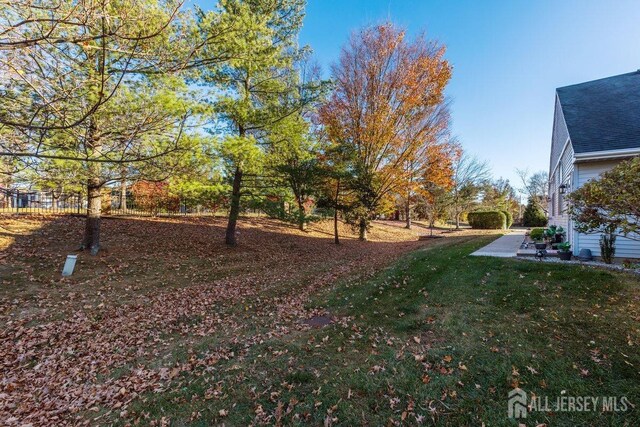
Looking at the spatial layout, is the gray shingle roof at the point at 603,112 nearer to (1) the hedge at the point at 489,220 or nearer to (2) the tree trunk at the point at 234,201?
(2) the tree trunk at the point at 234,201

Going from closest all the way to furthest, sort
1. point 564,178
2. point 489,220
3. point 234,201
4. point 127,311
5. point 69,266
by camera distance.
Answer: point 127,311
point 69,266
point 564,178
point 234,201
point 489,220

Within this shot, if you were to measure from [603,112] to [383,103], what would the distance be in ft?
28.5

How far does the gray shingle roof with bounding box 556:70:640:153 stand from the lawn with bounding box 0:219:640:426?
3706 mm

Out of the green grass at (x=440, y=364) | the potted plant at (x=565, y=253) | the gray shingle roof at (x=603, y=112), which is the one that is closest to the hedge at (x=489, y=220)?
the gray shingle roof at (x=603, y=112)

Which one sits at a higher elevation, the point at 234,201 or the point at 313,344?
the point at 234,201

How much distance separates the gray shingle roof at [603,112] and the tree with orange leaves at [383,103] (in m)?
5.82

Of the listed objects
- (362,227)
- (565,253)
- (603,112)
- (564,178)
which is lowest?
(565,253)

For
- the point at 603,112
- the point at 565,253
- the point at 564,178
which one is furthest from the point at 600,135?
the point at 565,253

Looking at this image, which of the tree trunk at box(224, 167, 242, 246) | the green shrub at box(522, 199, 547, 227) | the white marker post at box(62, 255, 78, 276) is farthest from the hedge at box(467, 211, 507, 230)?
the white marker post at box(62, 255, 78, 276)

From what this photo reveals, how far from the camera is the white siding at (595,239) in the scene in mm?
7129

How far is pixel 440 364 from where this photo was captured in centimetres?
349

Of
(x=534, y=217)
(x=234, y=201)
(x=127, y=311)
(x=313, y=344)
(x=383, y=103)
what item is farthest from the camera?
(x=534, y=217)

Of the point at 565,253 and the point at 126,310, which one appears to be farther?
the point at 565,253

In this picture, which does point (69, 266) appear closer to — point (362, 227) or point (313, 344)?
point (313, 344)
